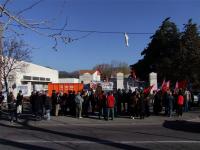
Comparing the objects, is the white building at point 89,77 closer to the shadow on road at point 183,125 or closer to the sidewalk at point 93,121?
the sidewalk at point 93,121

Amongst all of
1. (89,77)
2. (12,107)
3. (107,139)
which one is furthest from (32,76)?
(107,139)

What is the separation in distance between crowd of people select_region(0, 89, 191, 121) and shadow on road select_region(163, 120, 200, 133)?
307cm

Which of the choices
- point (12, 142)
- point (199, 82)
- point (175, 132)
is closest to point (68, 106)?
point (175, 132)

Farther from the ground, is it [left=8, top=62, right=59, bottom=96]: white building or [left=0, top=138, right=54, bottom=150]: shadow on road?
Answer: [left=8, top=62, right=59, bottom=96]: white building

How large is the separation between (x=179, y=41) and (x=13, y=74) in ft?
72.3

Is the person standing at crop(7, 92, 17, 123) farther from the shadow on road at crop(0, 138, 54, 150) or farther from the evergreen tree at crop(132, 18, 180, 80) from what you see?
the evergreen tree at crop(132, 18, 180, 80)

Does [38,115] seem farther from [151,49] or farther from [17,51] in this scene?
[151,49]

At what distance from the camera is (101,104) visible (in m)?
27.7

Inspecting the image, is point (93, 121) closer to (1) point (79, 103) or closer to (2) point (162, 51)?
(1) point (79, 103)

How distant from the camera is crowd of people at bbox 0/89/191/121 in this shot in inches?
1069

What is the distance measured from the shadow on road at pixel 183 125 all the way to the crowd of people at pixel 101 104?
10.1 feet

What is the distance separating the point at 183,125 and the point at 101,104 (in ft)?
19.1

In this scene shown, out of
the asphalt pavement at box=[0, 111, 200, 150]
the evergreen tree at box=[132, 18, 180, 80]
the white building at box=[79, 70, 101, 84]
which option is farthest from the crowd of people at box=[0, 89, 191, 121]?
the evergreen tree at box=[132, 18, 180, 80]

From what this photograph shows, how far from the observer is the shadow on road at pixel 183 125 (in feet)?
70.8
